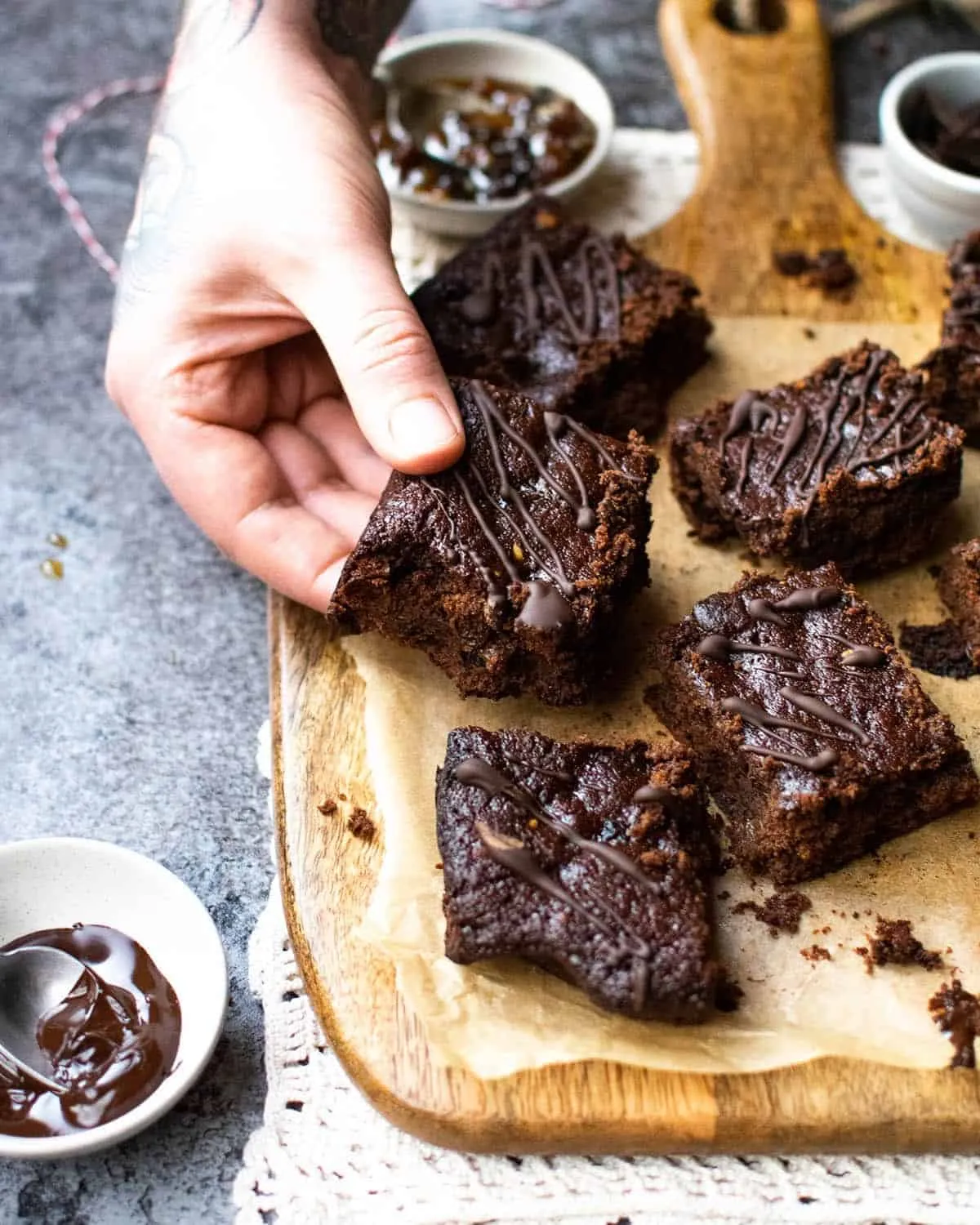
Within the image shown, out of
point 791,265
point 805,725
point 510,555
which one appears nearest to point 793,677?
point 805,725

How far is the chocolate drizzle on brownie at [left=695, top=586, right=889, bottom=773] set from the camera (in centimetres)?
372

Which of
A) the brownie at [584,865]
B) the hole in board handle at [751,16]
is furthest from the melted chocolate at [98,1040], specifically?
the hole in board handle at [751,16]

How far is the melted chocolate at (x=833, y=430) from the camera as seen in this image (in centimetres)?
439

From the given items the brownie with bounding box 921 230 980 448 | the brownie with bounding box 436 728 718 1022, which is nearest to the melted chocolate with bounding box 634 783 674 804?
the brownie with bounding box 436 728 718 1022

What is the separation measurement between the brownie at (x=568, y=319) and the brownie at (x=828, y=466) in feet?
1.14

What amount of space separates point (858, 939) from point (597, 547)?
1378 millimetres

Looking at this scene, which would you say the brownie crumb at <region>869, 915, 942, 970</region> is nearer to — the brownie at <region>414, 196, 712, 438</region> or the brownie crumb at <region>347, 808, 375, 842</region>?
the brownie crumb at <region>347, 808, 375, 842</region>

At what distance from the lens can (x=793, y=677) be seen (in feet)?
12.8

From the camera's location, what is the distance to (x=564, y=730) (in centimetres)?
414

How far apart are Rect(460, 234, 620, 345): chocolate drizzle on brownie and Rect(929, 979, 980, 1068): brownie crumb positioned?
2507 millimetres

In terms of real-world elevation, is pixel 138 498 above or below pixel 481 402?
below

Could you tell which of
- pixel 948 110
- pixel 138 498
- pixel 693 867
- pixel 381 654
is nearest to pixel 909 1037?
pixel 693 867

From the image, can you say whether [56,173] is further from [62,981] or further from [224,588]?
[62,981]

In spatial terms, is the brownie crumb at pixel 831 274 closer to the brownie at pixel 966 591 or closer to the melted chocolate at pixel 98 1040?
the brownie at pixel 966 591
